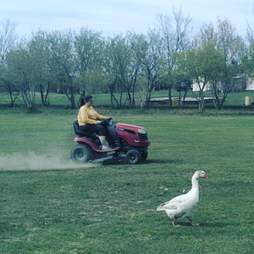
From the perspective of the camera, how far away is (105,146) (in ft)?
59.3

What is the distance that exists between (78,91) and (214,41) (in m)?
17.4

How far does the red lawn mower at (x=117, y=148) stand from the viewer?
1803cm

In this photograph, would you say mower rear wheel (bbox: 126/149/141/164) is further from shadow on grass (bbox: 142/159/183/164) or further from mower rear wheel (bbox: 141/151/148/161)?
shadow on grass (bbox: 142/159/183/164)


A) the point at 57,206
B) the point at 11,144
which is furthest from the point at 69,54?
the point at 57,206

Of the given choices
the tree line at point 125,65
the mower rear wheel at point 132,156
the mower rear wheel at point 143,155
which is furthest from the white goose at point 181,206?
the tree line at point 125,65

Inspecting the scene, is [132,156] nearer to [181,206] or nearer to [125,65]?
[181,206]

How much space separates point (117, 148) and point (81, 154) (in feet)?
3.24

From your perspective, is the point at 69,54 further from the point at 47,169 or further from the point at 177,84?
the point at 47,169

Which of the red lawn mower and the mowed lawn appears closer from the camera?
the mowed lawn

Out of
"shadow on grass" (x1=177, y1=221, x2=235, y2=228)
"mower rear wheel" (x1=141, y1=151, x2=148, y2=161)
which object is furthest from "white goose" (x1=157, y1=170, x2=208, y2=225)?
"mower rear wheel" (x1=141, y1=151, x2=148, y2=161)

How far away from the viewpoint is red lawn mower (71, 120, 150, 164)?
1803 cm

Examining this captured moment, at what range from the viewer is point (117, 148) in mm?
18156

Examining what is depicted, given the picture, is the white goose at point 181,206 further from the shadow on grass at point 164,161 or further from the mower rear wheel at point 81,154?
the shadow on grass at point 164,161

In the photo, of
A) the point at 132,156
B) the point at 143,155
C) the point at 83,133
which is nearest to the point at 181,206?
the point at 83,133
